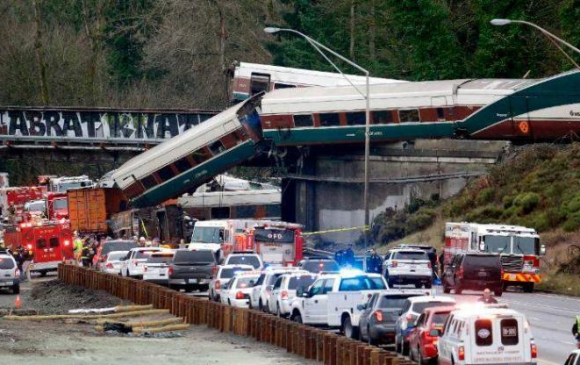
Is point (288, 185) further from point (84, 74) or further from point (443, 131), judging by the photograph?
point (84, 74)

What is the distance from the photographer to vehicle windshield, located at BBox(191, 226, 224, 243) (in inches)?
2411

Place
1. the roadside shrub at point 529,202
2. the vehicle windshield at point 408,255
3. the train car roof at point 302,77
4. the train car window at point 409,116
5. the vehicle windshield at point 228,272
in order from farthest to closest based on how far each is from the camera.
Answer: the train car roof at point 302,77, the train car window at point 409,116, the roadside shrub at point 529,202, the vehicle windshield at point 408,255, the vehicle windshield at point 228,272

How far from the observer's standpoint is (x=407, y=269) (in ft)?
165

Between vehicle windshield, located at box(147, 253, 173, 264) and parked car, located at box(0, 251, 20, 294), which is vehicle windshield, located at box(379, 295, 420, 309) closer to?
vehicle windshield, located at box(147, 253, 173, 264)

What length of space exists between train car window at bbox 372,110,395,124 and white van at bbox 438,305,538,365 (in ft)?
144

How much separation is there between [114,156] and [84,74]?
25.1m

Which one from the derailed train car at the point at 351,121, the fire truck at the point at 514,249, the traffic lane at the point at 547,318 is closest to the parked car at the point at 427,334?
the traffic lane at the point at 547,318

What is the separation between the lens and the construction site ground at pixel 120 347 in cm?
3055

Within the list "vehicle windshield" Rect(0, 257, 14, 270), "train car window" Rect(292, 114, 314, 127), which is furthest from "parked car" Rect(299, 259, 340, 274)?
"train car window" Rect(292, 114, 314, 127)

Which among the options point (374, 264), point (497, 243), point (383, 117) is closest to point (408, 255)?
point (374, 264)

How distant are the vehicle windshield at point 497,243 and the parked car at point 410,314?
73.8 feet

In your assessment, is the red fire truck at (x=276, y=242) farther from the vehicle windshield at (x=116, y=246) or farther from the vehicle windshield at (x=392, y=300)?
the vehicle windshield at (x=392, y=300)

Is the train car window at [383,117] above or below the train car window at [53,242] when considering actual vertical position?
above

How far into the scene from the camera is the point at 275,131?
6988 cm
